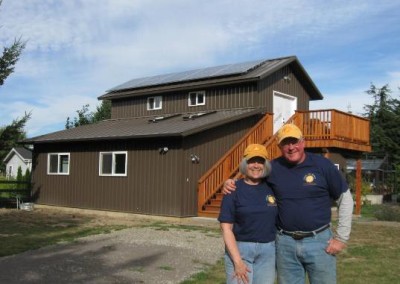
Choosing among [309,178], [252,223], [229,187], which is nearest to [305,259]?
[252,223]

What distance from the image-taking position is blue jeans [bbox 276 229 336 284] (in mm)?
3934

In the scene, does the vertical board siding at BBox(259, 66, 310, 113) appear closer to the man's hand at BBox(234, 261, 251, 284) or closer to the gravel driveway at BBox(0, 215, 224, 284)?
the gravel driveway at BBox(0, 215, 224, 284)

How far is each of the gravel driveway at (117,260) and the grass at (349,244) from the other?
285 mm

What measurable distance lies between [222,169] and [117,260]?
860 centimetres

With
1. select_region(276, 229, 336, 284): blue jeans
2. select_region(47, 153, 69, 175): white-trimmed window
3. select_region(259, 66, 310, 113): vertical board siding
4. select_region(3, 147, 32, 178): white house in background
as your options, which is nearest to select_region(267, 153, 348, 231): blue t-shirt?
select_region(276, 229, 336, 284): blue jeans

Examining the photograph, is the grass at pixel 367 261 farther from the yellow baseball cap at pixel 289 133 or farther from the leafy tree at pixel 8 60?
the leafy tree at pixel 8 60

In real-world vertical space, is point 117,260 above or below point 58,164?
below

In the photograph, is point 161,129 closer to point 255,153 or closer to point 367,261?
point 367,261

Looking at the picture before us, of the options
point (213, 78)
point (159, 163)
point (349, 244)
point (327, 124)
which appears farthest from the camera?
point (213, 78)

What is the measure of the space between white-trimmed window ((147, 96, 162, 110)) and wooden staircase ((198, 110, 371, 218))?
523 cm

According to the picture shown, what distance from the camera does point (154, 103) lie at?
2203 cm

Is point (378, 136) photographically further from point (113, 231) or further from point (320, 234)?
point (320, 234)

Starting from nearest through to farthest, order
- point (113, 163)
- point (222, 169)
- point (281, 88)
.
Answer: point (222, 169)
point (113, 163)
point (281, 88)

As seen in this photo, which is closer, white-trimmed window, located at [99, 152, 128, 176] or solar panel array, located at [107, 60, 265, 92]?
white-trimmed window, located at [99, 152, 128, 176]
